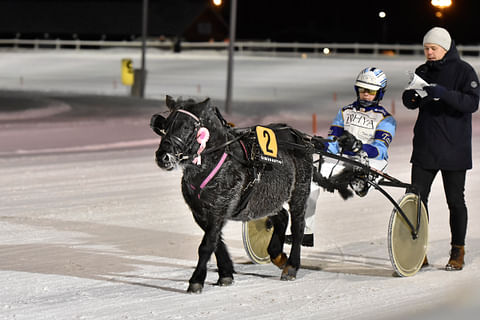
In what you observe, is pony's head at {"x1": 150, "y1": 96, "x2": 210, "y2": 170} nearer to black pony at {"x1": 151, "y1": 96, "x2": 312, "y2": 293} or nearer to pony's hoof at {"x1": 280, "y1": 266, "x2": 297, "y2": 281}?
black pony at {"x1": 151, "y1": 96, "x2": 312, "y2": 293}

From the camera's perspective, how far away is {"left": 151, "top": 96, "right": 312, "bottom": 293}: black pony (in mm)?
6199

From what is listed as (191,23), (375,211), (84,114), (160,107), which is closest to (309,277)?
(375,211)

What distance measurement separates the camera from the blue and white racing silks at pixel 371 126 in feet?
24.6

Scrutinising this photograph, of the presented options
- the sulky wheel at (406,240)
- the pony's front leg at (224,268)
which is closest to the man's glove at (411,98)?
the sulky wheel at (406,240)

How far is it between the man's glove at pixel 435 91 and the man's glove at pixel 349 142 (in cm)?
67

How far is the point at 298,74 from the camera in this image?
46594mm

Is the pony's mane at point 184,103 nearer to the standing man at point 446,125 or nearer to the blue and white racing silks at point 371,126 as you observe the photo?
the blue and white racing silks at point 371,126

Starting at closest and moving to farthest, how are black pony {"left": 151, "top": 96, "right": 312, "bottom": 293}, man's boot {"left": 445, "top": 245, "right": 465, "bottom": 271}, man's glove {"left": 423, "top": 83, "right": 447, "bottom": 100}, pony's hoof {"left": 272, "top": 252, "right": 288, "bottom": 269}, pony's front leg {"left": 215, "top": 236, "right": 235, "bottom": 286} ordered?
black pony {"left": 151, "top": 96, "right": 312, "bottom": 293}
pony's front leg {"left": 215, "top": 236, "right": 235, "bottom": 286}
man's glove {"left": 423, "top": 83, "right": 447, "bottom": 100}
pony's hoof {"left": 272, "top": 252, "right": 288, "bottom": 269}
man's boot {"left": 445, "top": 245, "right": 465, "bottom": 271}

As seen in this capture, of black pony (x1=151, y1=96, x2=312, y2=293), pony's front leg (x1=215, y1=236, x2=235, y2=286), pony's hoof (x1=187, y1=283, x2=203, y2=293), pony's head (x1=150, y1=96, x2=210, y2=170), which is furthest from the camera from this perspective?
pony's front leg (x1=215, y1=236, x2=235, y2=286)

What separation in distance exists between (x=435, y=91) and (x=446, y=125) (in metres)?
0.49

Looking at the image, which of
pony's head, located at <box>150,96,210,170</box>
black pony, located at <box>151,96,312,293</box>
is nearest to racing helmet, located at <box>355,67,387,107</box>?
black pony, located at <box>151,96,312,293</box>

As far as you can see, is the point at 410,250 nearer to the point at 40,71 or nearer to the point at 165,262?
the point at 165,262

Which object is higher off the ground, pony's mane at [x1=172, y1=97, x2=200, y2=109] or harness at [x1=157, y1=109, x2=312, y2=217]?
pony's mane at [x1=172, y1=97, x2=200, y2=109]

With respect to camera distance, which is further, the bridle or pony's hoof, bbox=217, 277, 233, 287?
pony's hoof, bbox=217, 277, 233, 287
